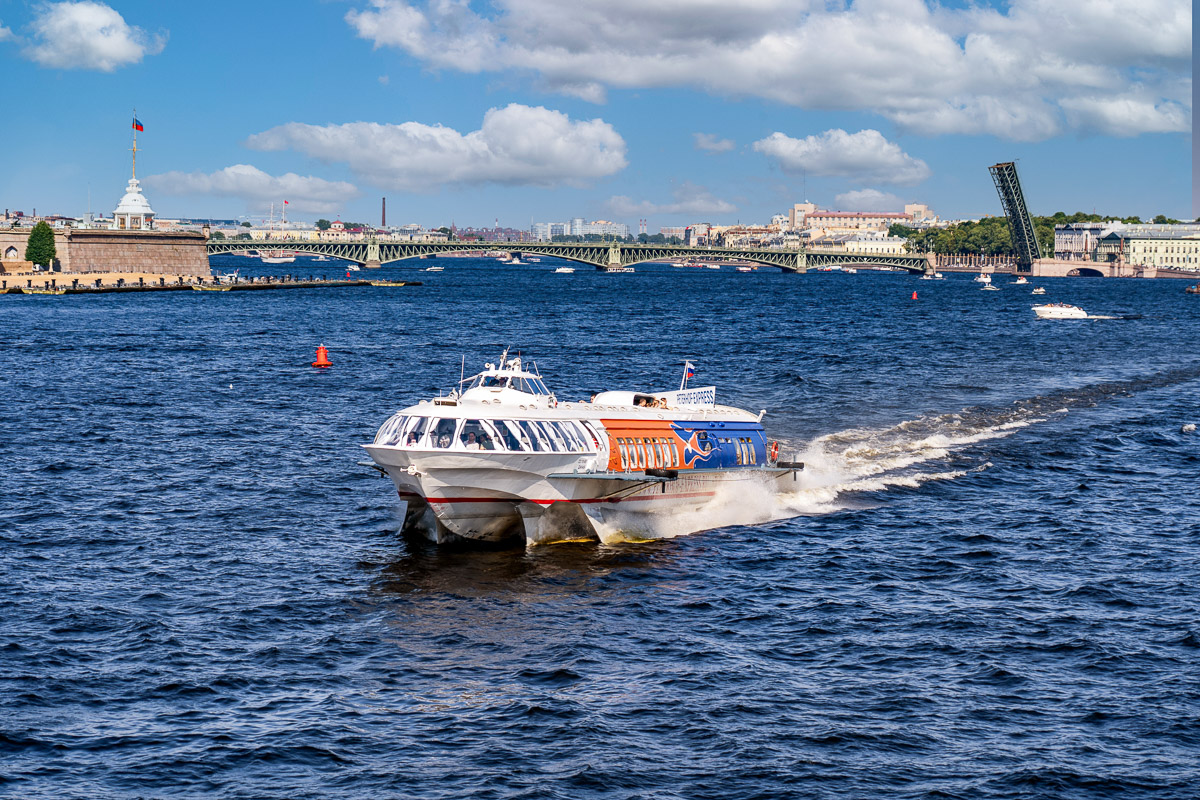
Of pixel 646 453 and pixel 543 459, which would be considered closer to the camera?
pixel 543 459

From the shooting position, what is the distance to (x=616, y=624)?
26.6 m

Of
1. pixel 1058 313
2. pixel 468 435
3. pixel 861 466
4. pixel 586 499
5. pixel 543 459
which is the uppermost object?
pixel 1058 313

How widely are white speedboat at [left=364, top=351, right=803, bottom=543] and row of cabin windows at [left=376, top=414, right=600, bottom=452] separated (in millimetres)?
28

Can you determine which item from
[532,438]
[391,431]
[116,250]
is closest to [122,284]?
[116,250]

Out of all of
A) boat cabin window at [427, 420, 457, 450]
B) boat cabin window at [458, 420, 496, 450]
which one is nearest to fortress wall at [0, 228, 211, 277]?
boat cabin window at [427, 420, 457, 450]

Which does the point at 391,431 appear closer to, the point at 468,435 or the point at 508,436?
the point at 468,435

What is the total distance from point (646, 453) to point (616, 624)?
27.4 ft

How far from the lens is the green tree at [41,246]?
567 feet

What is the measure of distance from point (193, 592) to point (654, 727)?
1231 cm

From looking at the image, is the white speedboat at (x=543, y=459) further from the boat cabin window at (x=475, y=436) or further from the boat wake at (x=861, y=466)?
the boat wake at (x=861, y=466)

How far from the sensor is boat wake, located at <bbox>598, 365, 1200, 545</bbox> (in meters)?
36.0

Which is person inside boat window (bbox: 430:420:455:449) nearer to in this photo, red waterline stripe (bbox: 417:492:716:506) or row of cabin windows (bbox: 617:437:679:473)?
red waterline stripe (bbox: 417:492:716:506)

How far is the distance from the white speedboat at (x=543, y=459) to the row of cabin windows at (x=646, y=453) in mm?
38

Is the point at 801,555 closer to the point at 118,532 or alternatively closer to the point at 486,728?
the point at 486,728
